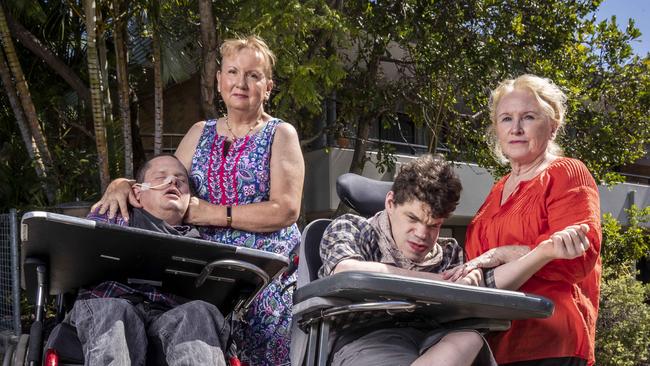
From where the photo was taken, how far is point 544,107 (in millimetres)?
2963

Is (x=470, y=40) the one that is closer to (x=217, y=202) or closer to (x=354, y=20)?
(x=354, y=20)

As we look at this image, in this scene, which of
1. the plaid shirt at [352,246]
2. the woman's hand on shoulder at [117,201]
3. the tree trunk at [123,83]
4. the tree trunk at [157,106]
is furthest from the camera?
the tree trunk at [123,83]

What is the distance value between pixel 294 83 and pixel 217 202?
4158 millimetres

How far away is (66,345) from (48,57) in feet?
29.4

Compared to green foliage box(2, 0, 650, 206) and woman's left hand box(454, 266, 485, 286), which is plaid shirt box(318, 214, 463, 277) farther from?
green foliage box(2, 0, 650, 206)

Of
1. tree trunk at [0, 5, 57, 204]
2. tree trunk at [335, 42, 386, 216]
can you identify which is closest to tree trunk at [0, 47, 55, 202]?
tree trunk at [0, 5, 57, 204]

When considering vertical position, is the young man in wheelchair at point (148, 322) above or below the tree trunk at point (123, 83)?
below

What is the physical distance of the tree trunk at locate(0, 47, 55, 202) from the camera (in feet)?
33.1

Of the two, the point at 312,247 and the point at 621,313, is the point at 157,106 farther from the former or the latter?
the point at 621,313

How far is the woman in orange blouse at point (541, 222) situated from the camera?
275 centimetres

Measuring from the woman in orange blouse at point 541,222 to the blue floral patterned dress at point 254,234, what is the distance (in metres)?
0.89

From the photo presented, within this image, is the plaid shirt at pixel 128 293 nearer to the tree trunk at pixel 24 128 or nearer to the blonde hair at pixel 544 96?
the blonde hair at pixel 544 96

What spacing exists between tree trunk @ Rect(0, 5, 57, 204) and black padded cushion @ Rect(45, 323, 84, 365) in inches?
287

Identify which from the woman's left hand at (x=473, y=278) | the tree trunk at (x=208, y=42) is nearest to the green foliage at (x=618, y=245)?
the tree trunk at (x=208, y=42)
